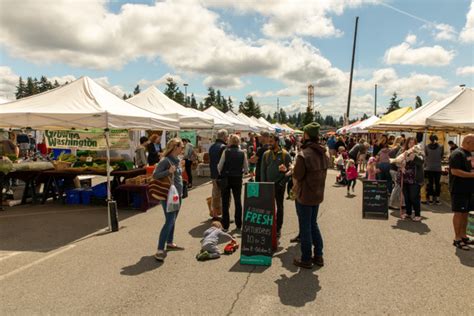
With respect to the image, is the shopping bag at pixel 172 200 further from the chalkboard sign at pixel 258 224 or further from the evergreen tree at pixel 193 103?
the evergreen tree at pixel 193 103

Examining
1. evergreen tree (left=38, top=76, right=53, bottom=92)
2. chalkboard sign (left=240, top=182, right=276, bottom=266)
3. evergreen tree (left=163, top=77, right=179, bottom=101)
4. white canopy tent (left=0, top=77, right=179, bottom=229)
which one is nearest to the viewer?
chalkboard sign (left=240, top=182, right=276, bottom=266)

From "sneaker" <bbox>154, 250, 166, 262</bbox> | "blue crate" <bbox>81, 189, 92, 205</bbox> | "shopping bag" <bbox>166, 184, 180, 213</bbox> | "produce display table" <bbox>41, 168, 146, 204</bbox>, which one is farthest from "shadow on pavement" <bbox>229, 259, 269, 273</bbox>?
"blue crate" <bbox>81, 189, 92, 205</bbox>

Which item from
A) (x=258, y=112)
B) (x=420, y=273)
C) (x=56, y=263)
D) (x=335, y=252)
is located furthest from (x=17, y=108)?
(x=258, y=112)

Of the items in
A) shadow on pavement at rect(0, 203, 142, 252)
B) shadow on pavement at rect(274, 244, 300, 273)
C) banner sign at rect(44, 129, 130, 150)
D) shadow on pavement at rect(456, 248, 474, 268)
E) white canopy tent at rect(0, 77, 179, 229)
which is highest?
white canopy tent at rect(0, 77, 179, 229)

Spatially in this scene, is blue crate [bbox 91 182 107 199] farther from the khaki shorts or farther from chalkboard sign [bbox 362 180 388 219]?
chalkboard sign [bbox 362 180 388 219]

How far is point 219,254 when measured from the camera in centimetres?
532

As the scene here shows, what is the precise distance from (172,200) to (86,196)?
216 inches

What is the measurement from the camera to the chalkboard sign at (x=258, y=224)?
5.03 m

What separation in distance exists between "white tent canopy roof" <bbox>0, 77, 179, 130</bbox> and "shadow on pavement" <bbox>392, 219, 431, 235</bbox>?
6.19m

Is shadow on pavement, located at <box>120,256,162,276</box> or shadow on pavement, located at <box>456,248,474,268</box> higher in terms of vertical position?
shadow on pavement, located at <box>456,248,474,268</box>

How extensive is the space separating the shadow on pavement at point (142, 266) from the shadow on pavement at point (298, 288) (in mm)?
1770

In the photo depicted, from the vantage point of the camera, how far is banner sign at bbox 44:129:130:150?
8023 millimetres

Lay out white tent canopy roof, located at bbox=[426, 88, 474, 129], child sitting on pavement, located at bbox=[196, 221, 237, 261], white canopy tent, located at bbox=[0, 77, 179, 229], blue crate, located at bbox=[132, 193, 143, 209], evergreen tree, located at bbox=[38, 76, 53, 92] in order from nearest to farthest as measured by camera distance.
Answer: child sitting on pavement, located at bbox=[196, 221, 237, 261] → white canopy tent, located at bbox=[0, 77, 179, 229] → blue crate, located at bbox=[132, 193, 143, 209] → white tent canopy roof, located at bbox=[426, 88, 474, 129] → evergreen tree, located at bbox=[38, 76, 53, 92]

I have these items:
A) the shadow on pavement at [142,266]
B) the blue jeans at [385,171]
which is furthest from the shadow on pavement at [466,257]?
the shadow on pavement at [142,266]
